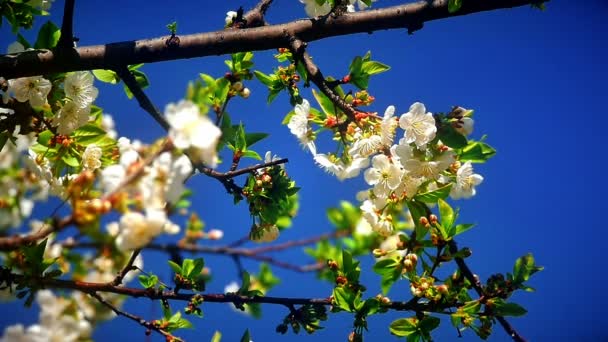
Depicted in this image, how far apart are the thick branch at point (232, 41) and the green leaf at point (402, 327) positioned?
1.07 metres

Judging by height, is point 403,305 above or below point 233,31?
below

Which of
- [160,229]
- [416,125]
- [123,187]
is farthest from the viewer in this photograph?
[416,125]

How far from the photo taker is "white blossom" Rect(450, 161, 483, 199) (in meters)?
1.60

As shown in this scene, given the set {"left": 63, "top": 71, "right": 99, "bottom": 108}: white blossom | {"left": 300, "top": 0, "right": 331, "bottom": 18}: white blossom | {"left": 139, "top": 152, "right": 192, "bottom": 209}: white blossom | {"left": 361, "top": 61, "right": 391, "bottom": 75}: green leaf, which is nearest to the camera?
{"left": 139, "top": 152, "right": 192, "bottom": 209}: white blossom

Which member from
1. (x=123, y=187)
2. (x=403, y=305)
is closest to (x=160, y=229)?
(x=123, y=187)

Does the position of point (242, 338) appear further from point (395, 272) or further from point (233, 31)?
point (233, 31)

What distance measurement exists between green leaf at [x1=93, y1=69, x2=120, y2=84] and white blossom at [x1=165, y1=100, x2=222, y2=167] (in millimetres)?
1069

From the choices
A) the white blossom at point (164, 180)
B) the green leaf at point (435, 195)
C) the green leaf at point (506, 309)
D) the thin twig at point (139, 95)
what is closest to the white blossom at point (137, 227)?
the white blossom at point (164, 180)

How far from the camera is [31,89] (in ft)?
4.59

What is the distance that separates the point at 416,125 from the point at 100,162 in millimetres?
1150

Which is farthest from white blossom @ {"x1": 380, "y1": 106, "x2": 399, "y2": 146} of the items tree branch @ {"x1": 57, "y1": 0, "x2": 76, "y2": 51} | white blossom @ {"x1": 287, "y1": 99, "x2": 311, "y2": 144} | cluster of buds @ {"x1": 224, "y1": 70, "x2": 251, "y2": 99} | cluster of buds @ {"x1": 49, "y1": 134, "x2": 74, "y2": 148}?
cluster of buds @ {"x1": 49, "y1": 134, "x2": 74, "y2": 148}

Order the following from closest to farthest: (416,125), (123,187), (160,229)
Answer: (123,187), (160,229), (416,125)

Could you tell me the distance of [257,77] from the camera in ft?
5.89

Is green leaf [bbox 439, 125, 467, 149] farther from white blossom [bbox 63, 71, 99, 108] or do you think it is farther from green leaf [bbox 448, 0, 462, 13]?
white blossom [bbox 63, 71, 99, 108]
